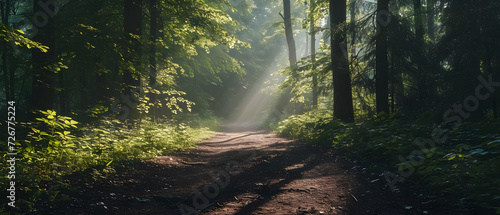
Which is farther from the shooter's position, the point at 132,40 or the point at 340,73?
the point at 340,73

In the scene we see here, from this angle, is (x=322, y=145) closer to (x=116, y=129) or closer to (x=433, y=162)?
(x=433, y=162)

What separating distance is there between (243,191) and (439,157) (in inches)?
130

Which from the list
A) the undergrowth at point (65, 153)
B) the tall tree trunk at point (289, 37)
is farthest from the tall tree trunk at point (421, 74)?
the tall tree trunk at point (289, 37)

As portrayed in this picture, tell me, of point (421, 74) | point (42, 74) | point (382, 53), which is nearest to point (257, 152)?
point (382, 53)

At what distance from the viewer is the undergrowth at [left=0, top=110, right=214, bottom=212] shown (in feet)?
12.1

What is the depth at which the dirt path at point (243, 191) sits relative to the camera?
3881 mm

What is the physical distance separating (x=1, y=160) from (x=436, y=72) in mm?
11455

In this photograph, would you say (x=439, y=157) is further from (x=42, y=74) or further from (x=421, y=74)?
(x=42, y=74)

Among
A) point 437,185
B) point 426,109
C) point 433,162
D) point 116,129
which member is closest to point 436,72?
point 426,109

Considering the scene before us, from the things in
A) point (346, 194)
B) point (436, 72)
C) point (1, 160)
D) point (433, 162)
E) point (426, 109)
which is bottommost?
point (346, 194)

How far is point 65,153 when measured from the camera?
515 centimetres

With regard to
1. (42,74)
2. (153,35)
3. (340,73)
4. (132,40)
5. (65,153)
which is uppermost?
(153,35)

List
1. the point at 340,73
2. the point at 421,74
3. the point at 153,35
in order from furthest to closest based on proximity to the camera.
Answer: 1. the point at 153,35
2. the point at 340,73
3. the point at 421,74

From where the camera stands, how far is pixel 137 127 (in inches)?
356
